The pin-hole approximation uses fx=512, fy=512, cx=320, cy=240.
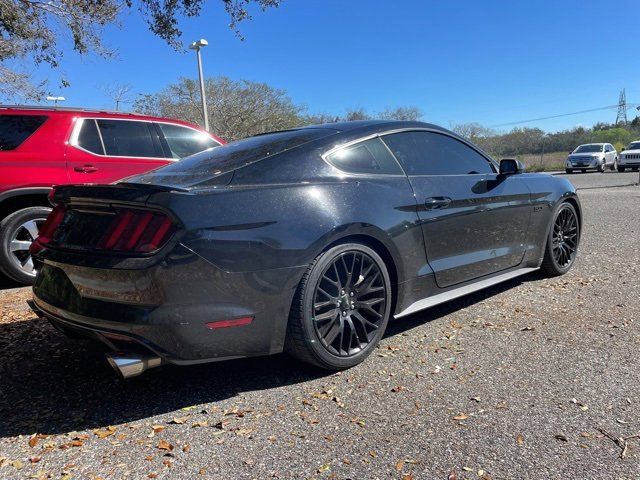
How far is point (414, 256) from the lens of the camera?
339 cm

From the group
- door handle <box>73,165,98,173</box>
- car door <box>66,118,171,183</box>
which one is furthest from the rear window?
door handle <box>73,165,98,173</box>

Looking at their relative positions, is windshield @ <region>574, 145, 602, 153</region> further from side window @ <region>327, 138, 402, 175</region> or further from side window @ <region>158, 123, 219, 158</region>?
side window @ <region>327, 138, 402, 175</region>

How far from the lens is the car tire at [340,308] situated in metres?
2.83

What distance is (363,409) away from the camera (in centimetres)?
262

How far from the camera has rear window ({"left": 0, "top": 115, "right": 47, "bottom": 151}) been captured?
4.89 metres

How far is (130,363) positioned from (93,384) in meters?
0.66

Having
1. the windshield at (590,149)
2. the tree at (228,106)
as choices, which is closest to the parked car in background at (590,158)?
A: the windshield at (590,149)

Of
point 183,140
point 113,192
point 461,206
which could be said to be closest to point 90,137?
point 183,140

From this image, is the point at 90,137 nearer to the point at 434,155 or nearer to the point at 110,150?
the point at 110,150

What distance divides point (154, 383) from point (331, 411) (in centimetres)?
109

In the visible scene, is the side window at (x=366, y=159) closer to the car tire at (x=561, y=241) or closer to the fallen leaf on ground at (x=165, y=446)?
the fallen leaf on ground at (x=165, y=446)

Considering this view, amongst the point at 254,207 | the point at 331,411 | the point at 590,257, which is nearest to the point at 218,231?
the point at 254,207

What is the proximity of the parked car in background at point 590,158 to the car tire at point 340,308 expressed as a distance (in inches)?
1160

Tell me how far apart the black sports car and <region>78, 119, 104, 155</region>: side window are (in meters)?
2.33
